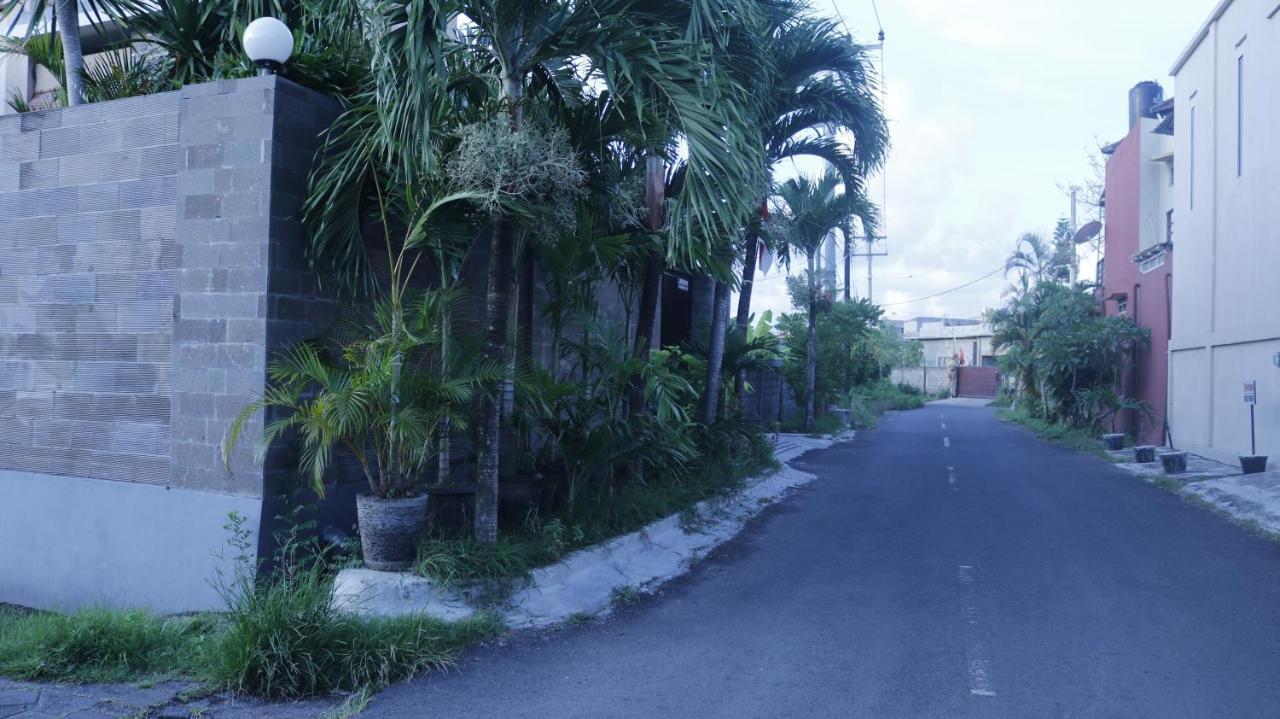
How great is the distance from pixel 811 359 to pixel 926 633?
19.4m

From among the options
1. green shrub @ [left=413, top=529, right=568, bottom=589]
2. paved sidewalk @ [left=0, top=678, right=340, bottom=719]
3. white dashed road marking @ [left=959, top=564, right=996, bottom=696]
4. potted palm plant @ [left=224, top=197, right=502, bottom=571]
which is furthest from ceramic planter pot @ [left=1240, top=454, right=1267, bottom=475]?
paved sidewalk @ [left=0, top=678, right=340, bottom=719]

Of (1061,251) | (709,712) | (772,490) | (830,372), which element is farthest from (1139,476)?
(1061,251)

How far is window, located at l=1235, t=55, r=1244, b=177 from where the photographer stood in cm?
1716

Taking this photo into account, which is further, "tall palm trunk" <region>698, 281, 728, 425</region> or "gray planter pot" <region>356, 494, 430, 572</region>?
"tall palm trunk" <region>698, 281, 728, 425</region>

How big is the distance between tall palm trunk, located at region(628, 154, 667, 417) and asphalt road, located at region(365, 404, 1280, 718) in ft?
6.44

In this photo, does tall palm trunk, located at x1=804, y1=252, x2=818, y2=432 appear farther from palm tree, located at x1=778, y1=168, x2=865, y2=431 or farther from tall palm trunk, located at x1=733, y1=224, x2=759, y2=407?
tall palm trunk, located at x1=733, y1=224, x2=759, y2=407

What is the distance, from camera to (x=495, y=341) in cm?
736

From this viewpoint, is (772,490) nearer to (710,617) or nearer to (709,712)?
(710,617)

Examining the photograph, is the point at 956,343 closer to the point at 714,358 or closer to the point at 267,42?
the point at 714,358

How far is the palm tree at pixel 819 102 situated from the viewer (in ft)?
43.3

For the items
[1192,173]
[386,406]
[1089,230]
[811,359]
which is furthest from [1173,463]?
[1089,230]

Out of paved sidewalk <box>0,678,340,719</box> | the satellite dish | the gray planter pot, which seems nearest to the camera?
paved sidewalk <box>0,678,340,719</box>

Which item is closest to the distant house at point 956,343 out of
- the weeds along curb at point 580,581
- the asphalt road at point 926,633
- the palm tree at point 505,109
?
the asphalt road at point 926,633

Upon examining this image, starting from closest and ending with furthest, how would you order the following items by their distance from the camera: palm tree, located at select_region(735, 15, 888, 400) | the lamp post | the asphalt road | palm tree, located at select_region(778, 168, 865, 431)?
1. the asphalt road
2. the lamp post
3. palm tree, located at select_region(735, 15, 888, 400)
4. palm tree, located at select_region(778, 168, 865, 431)
